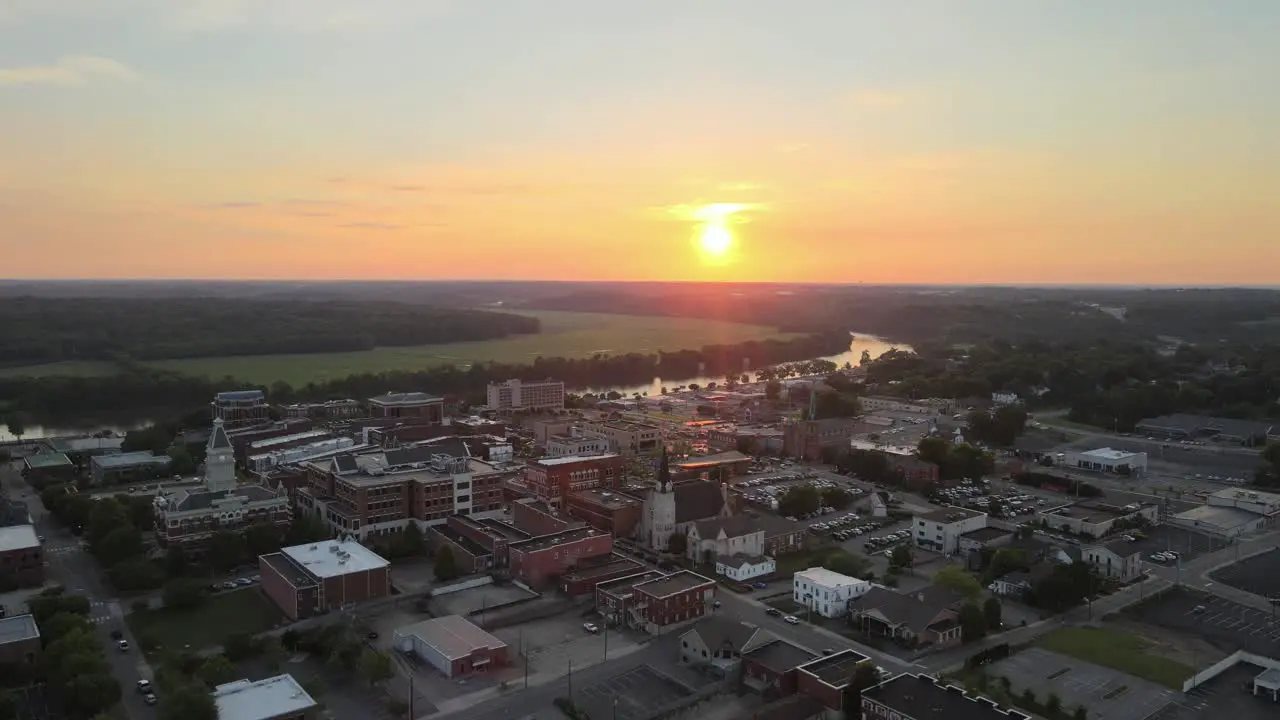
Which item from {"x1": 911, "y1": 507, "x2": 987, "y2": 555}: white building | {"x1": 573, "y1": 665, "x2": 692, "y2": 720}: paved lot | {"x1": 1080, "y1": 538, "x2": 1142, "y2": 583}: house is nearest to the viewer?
{"x1": 573, "y1": 665, "x2": 692, "y2": 720}: paved lot

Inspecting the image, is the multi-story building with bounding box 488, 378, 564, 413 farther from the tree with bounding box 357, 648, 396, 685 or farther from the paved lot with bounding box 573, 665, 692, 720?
the paved lot with bounding box 573, 665, 692, 720

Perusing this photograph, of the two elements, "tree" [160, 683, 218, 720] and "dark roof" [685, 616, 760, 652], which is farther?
"dark roof" [685, 616, 760, 652]

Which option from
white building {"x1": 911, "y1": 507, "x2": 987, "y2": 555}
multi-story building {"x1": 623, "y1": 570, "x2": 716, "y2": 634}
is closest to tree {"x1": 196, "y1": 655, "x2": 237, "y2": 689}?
multi-story building {"x1": 623, "y1": 570, "x2": 716, "y2": 634}

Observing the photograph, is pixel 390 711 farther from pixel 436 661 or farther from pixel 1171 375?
pixel 1171 375

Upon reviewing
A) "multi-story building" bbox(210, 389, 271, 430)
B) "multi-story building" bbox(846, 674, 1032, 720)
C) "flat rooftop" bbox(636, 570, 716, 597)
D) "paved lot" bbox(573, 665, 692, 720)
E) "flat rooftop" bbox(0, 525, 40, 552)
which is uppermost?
"multi-story building" bbox(210, 389, 271, 430)

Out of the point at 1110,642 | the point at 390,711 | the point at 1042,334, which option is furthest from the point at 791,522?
the point at 1042,334

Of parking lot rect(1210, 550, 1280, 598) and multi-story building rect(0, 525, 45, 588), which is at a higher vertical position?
multi-story building rect(0, 525, 45, 588)
